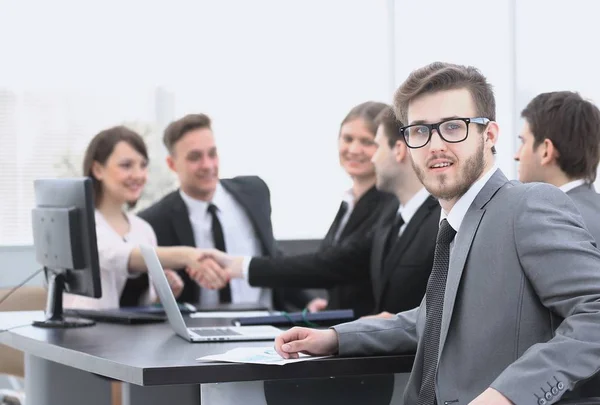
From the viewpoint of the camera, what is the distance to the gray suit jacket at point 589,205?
9.62 feet

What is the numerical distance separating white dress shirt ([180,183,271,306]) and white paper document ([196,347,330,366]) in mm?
2332

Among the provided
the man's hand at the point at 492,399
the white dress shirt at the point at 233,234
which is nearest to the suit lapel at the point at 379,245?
the white dress shirt at the point at 233,234

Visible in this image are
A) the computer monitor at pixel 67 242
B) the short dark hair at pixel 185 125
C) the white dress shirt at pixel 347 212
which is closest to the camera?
the computer monitor at pixel 67 242

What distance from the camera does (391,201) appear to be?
4000 mm

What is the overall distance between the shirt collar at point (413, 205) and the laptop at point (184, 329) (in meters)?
0.68

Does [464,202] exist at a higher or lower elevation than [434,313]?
higher

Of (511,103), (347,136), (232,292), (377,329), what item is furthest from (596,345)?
(511,103)

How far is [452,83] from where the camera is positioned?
7.18ft

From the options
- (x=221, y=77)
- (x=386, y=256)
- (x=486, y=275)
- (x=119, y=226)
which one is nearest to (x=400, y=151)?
(x=386, y=256)

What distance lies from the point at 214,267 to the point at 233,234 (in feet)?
1.77

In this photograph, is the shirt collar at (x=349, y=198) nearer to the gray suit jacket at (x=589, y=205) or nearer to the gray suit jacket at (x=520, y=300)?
the gray suit jacket at (x=589, y=205)

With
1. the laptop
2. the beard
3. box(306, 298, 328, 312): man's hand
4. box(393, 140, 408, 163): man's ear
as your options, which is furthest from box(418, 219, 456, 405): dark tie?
box(306, 298, 328, 312): man's hand

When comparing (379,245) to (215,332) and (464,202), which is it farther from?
(464,202)

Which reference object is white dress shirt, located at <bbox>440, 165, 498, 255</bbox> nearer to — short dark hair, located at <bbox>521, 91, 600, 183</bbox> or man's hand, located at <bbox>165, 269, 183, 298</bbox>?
short dark hair, located at <bbox>521, 91, 600, 183</bbox>
